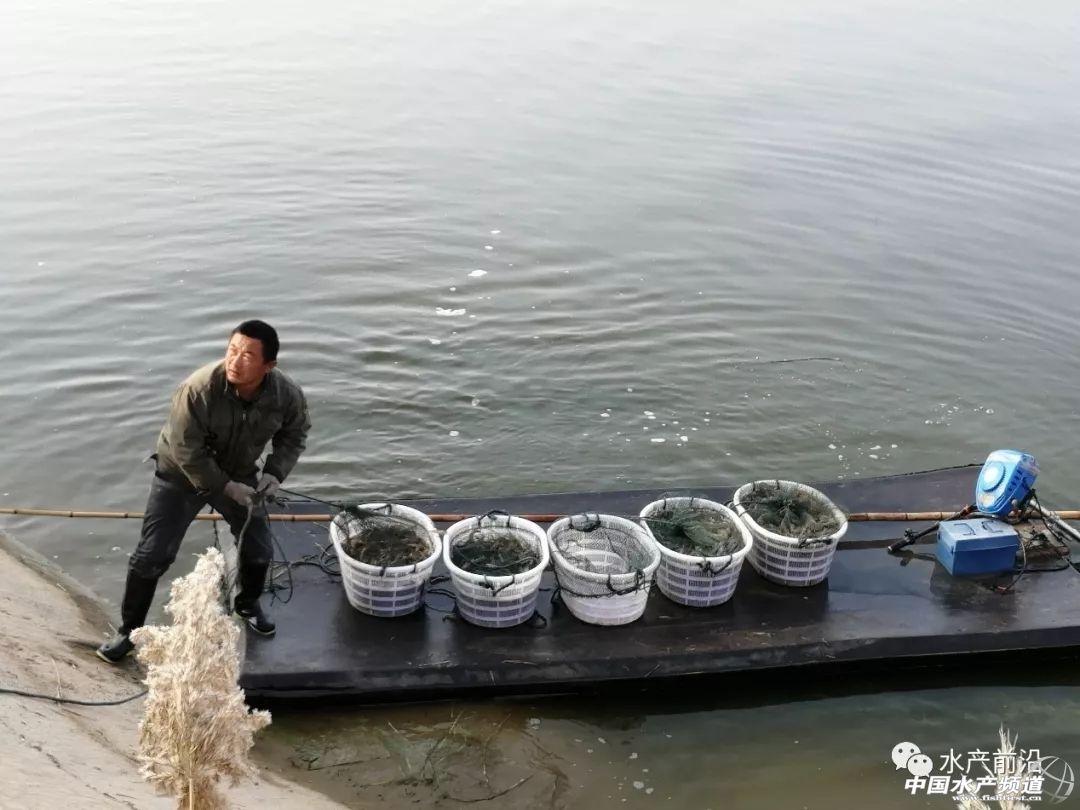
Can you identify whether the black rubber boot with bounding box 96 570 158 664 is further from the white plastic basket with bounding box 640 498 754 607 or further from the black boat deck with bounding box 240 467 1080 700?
the white plastic basket with bounding box 640 498 754 607

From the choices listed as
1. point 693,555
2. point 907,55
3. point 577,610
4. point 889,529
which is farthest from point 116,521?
point 907,55

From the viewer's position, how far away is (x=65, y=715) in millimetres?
5004

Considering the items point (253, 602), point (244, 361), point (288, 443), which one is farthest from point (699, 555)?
point (244, 361)

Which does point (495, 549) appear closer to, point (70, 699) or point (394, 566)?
point (394, 566)

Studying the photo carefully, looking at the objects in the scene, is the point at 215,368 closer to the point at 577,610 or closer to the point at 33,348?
the point at 577,610

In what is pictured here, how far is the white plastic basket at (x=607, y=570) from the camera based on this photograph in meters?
5.92

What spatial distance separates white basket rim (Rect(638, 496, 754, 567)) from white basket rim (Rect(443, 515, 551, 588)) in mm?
710

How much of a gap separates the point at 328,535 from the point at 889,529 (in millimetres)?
4052

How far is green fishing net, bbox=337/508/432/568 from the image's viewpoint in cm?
602

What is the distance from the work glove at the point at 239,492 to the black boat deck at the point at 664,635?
95cm

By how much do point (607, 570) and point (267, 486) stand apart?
7.03ft

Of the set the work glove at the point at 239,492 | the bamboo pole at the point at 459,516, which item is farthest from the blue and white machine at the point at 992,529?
the work glove at the point at 239,492

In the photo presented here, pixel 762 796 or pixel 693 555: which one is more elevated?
pixel 693 555

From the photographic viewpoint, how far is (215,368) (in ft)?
16.9
